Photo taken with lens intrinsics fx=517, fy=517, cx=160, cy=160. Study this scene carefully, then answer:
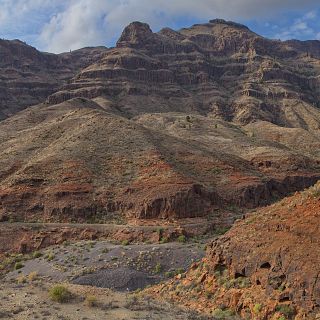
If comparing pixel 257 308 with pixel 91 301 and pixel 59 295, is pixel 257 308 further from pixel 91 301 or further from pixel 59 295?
pixel 59 295

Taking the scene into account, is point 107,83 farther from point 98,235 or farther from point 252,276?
point 252,276

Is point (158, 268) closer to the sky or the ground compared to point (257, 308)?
closer to the ground

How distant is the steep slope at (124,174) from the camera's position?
53.1 m

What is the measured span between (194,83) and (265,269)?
151 meters

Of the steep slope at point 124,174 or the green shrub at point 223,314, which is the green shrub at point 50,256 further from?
the green shrub at point 223,314

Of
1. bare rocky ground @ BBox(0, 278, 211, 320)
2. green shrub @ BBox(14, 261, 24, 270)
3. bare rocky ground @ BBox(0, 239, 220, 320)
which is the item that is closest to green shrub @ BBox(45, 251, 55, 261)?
bare rocky ground @ BBox(0, 239, 220, 320)

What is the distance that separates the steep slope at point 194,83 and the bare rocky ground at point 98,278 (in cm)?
9120

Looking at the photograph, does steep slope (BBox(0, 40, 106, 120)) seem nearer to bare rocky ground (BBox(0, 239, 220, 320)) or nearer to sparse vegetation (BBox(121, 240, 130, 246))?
sparse vegetation (BBox(121, 240, 130, 246))

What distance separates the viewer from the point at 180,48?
19438 cm

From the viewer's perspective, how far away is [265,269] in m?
23.4

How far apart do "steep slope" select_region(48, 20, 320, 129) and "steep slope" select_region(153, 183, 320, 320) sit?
105453mm

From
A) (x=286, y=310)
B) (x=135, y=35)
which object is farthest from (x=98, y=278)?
(x=135, y=35)

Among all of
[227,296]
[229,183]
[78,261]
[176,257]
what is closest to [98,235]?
[78,261]

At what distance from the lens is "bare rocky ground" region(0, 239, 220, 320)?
77.4ft
